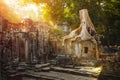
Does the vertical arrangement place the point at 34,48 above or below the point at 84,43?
below

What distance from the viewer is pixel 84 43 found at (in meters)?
26.4

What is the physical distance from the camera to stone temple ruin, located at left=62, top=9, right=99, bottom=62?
25875 mm

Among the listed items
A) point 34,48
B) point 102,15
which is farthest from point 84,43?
point 102,15

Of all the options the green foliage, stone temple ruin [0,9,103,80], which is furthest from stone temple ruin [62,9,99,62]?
the green foliage

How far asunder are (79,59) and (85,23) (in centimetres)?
528

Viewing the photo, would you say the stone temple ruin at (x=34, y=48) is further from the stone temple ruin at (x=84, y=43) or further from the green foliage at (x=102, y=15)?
the green foliage at (x=102, y=15)

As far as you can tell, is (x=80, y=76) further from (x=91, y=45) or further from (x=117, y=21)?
(x=117, y=21)

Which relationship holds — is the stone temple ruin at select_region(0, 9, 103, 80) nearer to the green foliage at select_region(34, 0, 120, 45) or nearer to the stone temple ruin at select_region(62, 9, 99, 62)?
the stone temple ruin at select_region(62, 9, 99, 62)

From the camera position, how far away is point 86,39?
25.9 meters

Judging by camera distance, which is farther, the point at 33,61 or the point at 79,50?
the point at 79,50

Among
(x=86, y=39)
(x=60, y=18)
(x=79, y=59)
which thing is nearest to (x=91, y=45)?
(x=86, y=39)

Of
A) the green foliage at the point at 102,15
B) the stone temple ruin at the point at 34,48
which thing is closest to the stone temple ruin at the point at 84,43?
the stone temple ruin at the point at 34,48

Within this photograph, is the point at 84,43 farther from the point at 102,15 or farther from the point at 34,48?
the point at 102,15

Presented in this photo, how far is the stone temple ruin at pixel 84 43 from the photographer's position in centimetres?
2588
